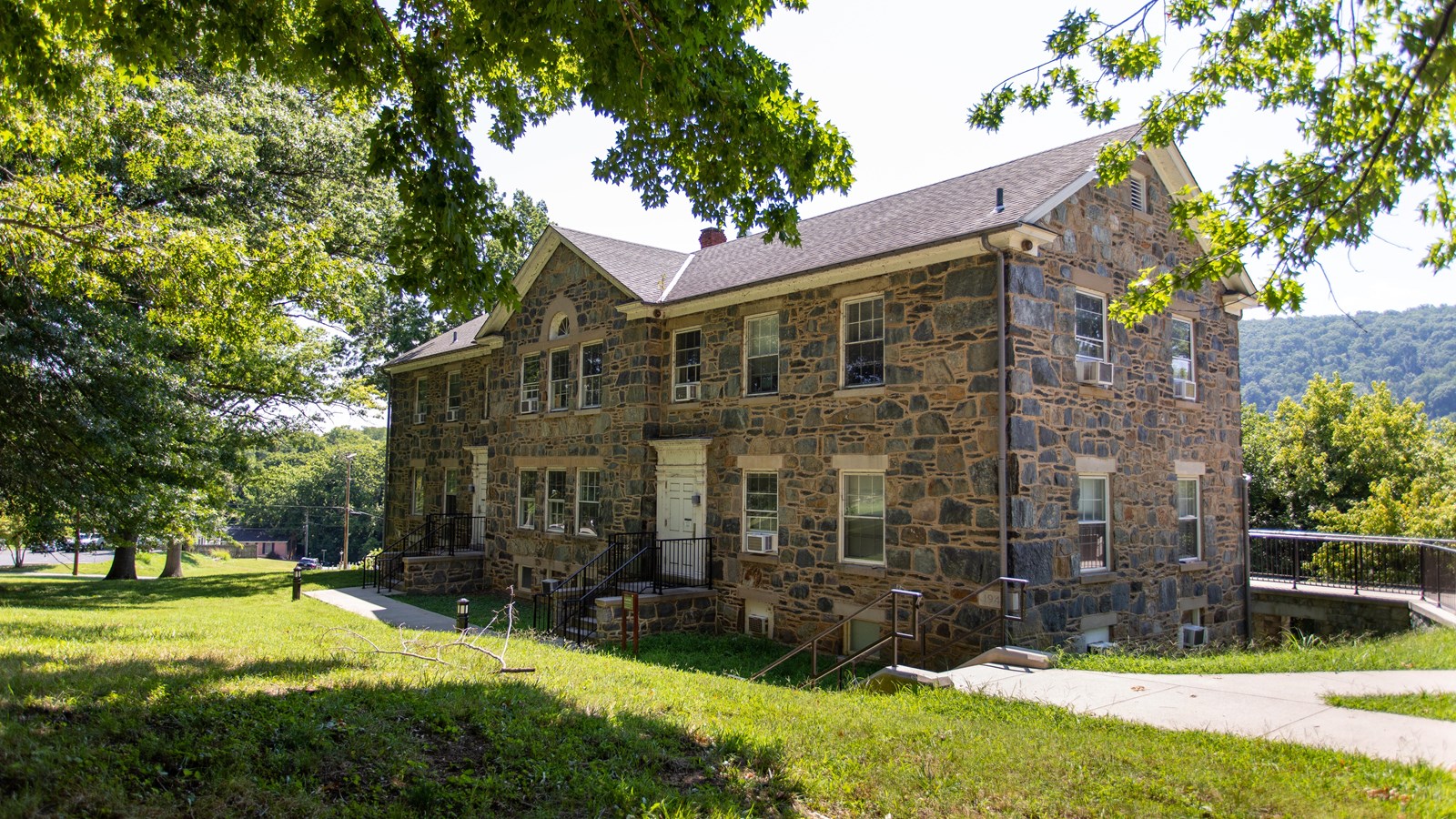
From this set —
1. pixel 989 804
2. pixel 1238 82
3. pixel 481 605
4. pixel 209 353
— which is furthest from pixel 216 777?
pixel 481 605

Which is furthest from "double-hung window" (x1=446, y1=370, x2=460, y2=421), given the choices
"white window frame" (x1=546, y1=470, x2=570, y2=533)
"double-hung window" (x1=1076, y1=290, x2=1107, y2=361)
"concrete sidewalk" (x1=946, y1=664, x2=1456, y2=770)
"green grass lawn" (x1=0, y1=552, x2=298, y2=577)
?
"concrete sidewalk" (x1=946, y1=664, x2=1456, y2=770)

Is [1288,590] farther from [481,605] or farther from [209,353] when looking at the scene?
[209,353]

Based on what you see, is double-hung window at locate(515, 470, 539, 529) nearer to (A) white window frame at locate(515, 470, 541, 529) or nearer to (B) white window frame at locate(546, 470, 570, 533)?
(A) white window frame at locate(515, 470, 541, 529)

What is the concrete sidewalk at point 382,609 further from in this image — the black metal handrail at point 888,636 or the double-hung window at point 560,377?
the black metal handrail at point 888,636

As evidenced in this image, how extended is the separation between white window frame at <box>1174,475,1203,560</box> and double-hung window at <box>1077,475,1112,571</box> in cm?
221

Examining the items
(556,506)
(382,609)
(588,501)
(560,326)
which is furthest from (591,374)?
(382,609)

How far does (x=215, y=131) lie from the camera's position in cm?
1625

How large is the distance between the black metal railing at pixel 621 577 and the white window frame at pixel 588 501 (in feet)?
3.24

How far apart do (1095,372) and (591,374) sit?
9.90 meters

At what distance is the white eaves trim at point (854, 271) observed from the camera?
37.0 ft

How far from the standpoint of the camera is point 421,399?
84.6 ft

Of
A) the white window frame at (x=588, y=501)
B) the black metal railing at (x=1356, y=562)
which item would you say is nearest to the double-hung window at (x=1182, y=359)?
the black metal railing at (x=1356, y=562)

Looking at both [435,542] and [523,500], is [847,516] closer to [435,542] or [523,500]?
[523,500]

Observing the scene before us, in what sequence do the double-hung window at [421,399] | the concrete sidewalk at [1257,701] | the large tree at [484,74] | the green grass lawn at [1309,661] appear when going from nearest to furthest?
the concrete sidewalk at [1257,701]
the large tree at [484,74]
the green grass lawn at [1309,661]
the double-hung window at [421,399]
